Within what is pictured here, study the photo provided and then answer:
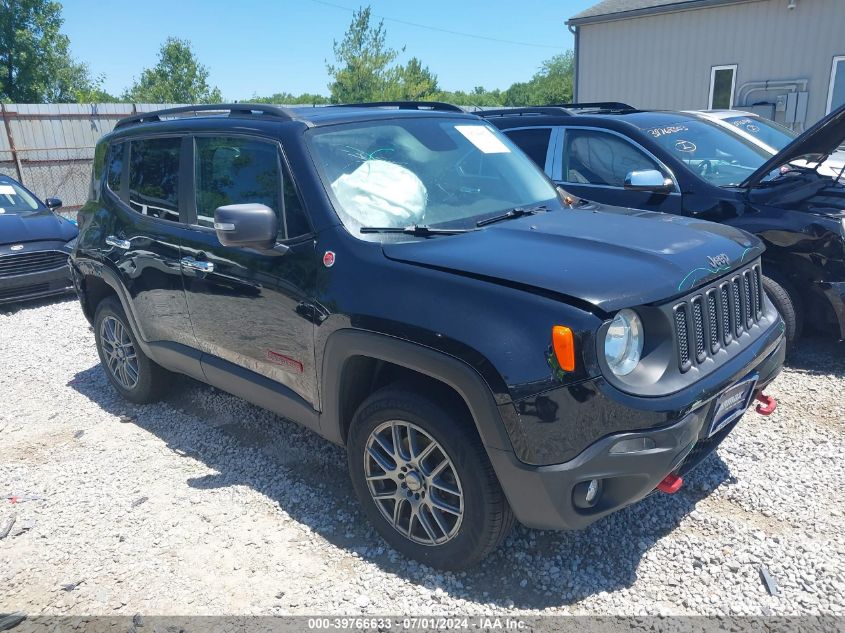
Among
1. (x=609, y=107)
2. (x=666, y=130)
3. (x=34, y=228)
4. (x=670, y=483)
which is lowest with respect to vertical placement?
(x=670, y=483)

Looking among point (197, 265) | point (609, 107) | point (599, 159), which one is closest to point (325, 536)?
point (197, 265)

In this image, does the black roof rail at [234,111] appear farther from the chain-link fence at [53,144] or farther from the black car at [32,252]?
the chain-link fence at [53,144]

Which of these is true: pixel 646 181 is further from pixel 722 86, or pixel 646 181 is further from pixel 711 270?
pixel 722 86

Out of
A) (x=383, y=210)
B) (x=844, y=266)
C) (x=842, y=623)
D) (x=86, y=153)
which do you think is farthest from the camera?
(x=86, y=153)

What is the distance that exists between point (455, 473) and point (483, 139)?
6.90 ft

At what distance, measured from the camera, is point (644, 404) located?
2291mm

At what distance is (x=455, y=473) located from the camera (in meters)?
2.59

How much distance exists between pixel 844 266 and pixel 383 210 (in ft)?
10.9

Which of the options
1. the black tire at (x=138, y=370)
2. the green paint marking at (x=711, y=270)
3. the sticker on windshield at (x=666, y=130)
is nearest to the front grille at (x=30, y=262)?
the black tire at (x=138, y=370)

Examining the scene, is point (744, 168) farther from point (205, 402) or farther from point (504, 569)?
point (205, 402)

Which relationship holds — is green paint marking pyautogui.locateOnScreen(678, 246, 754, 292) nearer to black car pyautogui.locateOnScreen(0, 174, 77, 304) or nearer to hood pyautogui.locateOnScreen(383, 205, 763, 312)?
hood pyautogui.locateOnScreen(383, 205, 763, 312)

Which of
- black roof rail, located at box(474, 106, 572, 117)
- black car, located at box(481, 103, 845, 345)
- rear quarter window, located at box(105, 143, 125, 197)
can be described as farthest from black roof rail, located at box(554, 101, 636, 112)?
rear quarter window, located at box(105, 143, 125, 197)

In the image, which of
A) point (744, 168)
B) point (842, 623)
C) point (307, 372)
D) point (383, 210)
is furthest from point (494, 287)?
point (744, 168)

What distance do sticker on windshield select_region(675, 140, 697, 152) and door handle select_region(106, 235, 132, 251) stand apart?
168 inches
